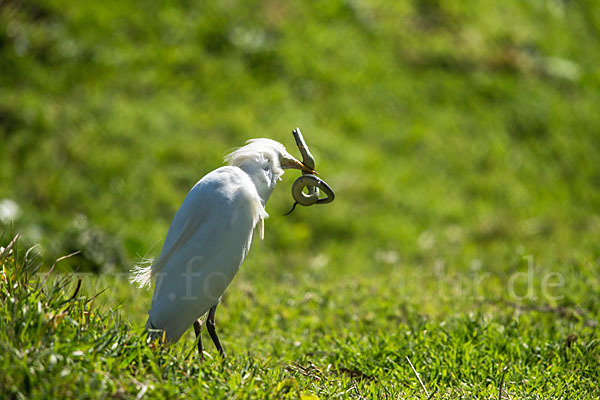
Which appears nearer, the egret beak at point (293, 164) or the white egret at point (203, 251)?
the white egret at point (203, 251)

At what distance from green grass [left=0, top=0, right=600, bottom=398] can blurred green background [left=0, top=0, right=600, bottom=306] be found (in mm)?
33

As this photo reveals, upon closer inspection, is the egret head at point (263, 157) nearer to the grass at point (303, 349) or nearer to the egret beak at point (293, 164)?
the egret beak at point (293, 164)

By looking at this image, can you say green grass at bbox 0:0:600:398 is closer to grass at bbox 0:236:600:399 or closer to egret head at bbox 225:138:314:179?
grass at bbox 0:236:600:399

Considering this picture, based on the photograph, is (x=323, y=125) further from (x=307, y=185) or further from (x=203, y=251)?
(x=203, y=251)

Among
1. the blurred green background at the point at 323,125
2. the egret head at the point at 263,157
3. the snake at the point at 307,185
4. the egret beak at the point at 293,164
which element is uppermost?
the egret head at the point at 263,157

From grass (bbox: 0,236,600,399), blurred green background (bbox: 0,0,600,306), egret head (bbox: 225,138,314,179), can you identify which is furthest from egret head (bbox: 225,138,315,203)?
blurred green background (bbox: 0,0,600,306)

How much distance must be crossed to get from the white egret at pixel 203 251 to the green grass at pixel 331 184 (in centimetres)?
22

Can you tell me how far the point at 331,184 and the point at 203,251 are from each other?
4.69 metres

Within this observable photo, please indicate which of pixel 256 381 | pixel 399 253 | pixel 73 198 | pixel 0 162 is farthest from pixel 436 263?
pixel 0 162

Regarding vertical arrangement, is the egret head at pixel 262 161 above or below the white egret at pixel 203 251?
above

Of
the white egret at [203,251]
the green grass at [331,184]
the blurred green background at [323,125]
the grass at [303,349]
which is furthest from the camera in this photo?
the blurred green background at [323,125]

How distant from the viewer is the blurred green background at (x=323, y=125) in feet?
22.9

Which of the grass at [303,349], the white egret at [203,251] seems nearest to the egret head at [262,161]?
the white egret at [203,251]

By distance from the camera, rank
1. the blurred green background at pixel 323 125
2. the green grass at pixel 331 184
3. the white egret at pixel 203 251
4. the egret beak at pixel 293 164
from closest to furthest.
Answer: the green grass at pixel 331 184 → the white egret at pixel 203 251 → the egret beak at pixel 293 164 → the blurred green background at pixel 323 125
